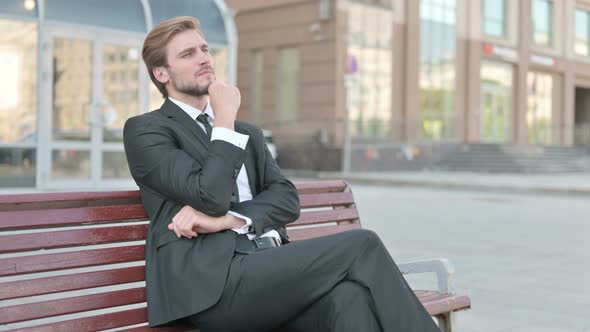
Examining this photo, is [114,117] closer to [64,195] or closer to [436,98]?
[64,195]

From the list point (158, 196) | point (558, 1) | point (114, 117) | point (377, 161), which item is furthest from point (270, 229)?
point (558, 1)

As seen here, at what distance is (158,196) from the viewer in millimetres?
2971

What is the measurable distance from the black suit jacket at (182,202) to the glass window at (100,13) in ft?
38.6

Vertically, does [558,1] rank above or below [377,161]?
above

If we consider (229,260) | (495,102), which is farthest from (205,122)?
(495,102)

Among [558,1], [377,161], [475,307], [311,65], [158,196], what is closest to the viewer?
[158,196]

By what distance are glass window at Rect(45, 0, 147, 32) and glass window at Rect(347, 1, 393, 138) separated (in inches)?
621

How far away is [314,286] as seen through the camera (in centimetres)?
Result: 277

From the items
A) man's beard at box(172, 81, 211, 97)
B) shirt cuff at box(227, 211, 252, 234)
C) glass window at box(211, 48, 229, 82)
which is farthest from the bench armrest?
glass window at box(211, 48, 229, 82)

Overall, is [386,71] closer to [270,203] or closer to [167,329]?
[270,203]

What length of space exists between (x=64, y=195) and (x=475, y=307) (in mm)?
3125

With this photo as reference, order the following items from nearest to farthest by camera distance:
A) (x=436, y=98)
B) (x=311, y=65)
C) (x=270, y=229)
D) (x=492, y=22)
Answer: (x=270, y=229)
(x=311, y=65)
(x=436, y=98)
(x=492, y=22)

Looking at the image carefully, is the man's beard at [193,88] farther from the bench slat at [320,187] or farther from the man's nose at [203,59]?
the bench slat at [320,187]

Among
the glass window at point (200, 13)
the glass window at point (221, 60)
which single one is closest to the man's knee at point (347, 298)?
the glass window at point (200, 13)
